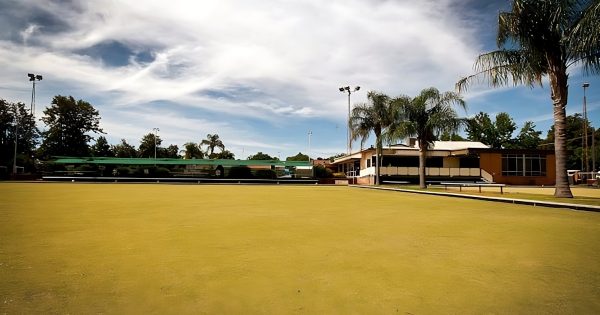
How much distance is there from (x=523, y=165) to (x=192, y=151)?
59.3 m

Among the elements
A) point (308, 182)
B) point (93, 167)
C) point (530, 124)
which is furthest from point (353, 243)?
point (530, 124)

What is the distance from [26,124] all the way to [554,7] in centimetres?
7414

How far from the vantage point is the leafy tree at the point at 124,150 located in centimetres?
7436

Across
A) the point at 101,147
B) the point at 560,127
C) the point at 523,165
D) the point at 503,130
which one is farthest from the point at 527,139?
the point at 101,147

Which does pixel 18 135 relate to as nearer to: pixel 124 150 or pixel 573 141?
pixel 124 150

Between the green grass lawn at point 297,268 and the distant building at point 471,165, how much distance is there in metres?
32.2

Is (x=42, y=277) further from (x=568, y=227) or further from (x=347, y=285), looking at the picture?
(x=568, y=227)

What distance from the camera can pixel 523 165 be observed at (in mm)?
38562

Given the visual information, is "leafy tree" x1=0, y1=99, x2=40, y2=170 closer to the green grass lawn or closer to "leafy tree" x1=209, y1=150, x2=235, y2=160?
"leafy tree" x1=209, y1=150, x2=235, y2=160

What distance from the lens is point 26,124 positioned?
6134cm

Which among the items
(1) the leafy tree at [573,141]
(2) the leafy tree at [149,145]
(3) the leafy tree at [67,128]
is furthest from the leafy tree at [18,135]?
(1) the leafy tree at [573,141]

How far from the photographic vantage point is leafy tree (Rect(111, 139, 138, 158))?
7436 centimetres

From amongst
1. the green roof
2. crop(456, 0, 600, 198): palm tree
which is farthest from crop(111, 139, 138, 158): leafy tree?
crop(456, 0, 600, 198): palm tree

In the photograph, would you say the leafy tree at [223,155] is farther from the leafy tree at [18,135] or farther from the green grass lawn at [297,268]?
the green grass lawn at [297,268]
